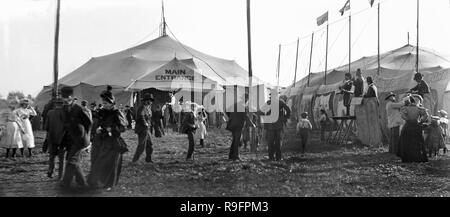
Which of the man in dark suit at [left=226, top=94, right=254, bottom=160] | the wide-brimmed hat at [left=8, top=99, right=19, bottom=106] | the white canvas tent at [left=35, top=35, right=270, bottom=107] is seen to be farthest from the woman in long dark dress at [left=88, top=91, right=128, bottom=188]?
the white canvas tent at [left=35, top=35, right=270, bottom=107]

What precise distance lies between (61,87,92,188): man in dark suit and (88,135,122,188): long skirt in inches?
6.5

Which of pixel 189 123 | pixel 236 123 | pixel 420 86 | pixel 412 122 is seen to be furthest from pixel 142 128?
pixel 420 86

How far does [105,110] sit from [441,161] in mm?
6957

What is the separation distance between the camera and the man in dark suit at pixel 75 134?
22.0 feet

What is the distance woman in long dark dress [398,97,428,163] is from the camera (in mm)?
9688

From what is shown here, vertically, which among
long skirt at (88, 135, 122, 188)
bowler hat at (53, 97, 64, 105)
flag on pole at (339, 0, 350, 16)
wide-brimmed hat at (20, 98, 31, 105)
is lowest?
long skirt at (88, 135, 122, 188)

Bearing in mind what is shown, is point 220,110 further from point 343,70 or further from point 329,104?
point 343,70

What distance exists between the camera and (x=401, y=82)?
13133 millimetres

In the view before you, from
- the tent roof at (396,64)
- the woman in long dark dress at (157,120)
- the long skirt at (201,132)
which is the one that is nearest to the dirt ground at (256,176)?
the woman in long dark dress at (157,120)

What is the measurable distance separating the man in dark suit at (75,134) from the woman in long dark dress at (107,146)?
Answer: 0.56ft

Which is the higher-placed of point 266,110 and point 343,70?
point 343,70

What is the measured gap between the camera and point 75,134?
6820 mm

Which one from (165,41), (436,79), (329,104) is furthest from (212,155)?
(165,41)

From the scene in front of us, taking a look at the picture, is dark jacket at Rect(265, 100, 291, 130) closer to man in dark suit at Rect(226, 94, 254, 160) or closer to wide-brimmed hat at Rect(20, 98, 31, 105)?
man in dark suit at Rect(226, 94, 254, 160)
